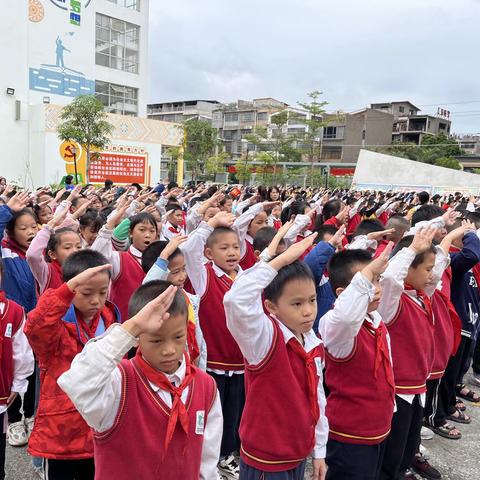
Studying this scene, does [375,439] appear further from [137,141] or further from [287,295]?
[137,141]

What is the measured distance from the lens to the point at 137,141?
2089cm

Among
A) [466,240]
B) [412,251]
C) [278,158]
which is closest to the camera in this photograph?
[412,251]

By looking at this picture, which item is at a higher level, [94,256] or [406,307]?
[94,256]

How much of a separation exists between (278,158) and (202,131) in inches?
227

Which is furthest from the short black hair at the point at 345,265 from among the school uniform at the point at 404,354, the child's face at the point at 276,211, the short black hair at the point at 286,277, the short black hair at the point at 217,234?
the child's face at the point at 276,211

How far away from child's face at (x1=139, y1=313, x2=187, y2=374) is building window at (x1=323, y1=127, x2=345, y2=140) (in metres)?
44.0

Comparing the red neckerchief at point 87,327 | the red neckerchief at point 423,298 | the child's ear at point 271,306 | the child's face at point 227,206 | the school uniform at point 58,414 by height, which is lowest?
→ the school uniform at point 58,414

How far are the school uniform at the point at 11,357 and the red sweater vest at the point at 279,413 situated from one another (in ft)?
4.03

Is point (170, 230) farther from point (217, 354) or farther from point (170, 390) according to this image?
point (170, 390)

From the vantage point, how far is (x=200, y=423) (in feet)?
5.26

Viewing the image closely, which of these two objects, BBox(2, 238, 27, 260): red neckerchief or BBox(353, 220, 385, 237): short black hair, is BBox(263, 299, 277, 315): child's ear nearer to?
BBox(353, 220, 385, 237): short black hair

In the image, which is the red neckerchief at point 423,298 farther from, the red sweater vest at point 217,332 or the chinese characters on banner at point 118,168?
the chinese characters on banner at point 118,168

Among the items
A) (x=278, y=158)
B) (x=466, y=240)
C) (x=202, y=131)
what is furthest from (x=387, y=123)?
(x=466, y=240)

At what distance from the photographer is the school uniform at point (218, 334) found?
2.75 meters
